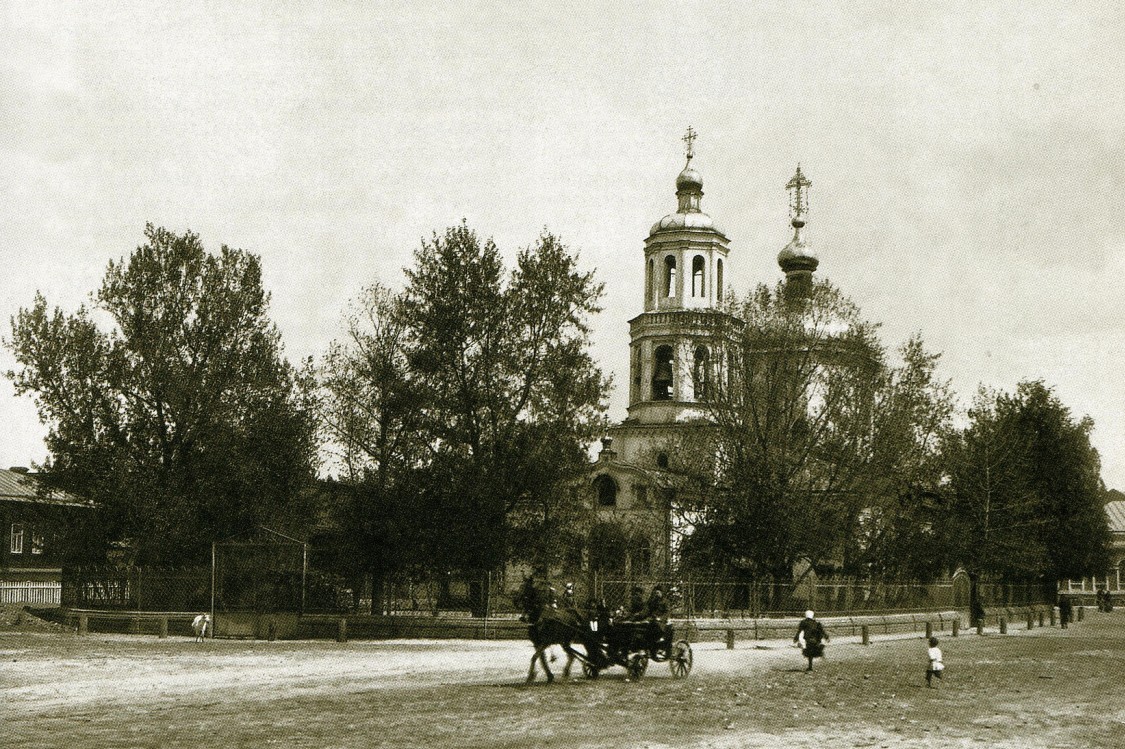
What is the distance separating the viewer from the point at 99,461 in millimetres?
37500

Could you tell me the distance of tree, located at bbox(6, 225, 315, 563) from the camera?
37375 mm

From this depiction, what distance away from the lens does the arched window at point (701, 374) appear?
4031cm

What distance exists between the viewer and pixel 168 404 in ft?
125

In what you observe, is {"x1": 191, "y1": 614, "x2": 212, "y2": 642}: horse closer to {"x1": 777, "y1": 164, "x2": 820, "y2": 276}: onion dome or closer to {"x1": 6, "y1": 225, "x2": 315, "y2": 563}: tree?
{"x1": 6, "y1": 225, "x2": 315, "y2": 563}: tree

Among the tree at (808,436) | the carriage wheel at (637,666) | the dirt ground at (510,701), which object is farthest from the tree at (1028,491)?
the carriage wheel at (637,666)

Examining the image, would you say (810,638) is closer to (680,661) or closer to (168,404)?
(680,661)

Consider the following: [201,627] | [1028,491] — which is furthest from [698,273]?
[201,627]

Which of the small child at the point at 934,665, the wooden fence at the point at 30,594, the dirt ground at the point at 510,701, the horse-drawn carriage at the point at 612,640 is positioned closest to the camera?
the dirt ground at the point at 510,701

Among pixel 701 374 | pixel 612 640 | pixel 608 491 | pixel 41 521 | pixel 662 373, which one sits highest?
pixel 662 373

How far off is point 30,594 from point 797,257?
168ft

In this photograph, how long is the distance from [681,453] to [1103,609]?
143 ft

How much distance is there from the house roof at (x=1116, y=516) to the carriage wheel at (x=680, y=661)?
238 ft

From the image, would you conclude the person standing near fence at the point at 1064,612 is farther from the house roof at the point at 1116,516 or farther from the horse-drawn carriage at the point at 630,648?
the house roof at the point at 1116,516

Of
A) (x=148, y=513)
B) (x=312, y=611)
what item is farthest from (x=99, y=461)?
(x=312, y=611)
